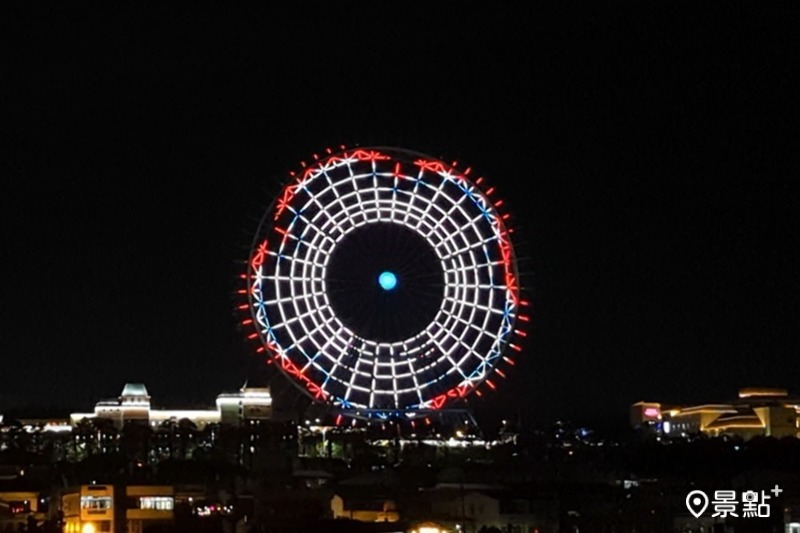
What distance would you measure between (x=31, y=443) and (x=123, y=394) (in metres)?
14.2

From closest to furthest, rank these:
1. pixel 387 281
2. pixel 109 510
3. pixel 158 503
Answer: pixel 109 510, pixel 158 503, pixel 387 281

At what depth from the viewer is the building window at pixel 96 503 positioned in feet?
146

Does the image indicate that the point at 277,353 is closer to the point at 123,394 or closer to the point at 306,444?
the point at 306,444

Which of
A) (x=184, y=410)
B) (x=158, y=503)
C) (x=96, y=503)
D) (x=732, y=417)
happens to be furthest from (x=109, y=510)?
(x=732, y=417)

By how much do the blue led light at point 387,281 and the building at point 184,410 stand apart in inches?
1185

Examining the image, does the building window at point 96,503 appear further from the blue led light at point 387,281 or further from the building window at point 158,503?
the blue led light at point 387,281

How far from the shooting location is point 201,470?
5919 centimetres

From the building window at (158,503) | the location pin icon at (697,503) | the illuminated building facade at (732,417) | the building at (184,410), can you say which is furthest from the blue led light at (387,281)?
the illuminated building facade at (732,417)

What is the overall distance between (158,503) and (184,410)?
139 ft

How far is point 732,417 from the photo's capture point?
94.9 m

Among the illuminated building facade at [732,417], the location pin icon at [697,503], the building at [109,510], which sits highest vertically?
the illuminated building facade at [732,417]

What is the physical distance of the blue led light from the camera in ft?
184

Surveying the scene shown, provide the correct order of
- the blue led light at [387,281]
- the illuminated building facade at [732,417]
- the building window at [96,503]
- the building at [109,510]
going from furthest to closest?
the illuminated building facade at [732,417], the blue led light at [387,281], the building window at [96,503], the building at [109,510]

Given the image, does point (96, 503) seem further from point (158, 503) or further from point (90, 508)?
point (158, 503)
